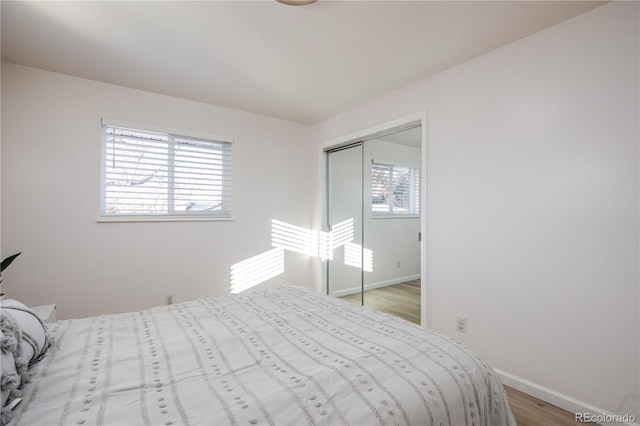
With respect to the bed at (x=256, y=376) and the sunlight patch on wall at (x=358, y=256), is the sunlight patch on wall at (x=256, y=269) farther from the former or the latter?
the bed at (x=256, y=376)

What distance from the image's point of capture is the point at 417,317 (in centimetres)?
298

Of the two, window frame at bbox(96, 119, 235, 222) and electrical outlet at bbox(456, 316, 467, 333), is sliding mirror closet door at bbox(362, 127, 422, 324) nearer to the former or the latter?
electrical outlet at bbox(456, 316, 467, 333)

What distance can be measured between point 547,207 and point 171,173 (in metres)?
3.39

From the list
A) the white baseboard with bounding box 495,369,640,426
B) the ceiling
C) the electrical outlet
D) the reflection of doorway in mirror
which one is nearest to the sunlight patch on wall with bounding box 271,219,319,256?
the reflection of doorway in mirror

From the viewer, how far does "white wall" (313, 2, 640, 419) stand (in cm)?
177

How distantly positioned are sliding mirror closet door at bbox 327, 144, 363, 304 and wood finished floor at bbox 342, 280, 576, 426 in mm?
209

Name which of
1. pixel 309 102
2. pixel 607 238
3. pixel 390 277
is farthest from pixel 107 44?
pixel 607 238

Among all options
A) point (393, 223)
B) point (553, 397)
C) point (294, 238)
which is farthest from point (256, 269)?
point (553, 397)

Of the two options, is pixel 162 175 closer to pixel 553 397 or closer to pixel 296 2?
pixel 296 2

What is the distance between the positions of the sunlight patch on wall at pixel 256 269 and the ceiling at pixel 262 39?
197 centimetres

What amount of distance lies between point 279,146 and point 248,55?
167 cm

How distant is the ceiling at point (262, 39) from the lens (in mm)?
1855

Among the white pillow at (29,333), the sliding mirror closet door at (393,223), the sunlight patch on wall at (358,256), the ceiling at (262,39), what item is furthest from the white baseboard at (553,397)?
the white pillow at (29,333)

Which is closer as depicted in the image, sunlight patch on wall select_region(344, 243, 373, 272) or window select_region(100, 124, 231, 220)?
window select_region(100, 124, 231, 220)
